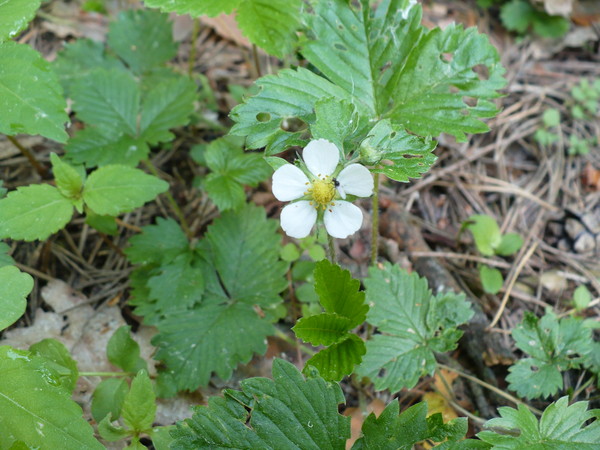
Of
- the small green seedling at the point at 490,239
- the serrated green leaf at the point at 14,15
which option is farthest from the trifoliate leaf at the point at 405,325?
the serrated green leaf at the point at 14,15

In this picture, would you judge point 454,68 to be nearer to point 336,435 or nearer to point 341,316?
point 341,316

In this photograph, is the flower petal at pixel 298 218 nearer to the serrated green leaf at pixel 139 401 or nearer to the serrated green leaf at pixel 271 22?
the serrated green leaf at pixel 139 401

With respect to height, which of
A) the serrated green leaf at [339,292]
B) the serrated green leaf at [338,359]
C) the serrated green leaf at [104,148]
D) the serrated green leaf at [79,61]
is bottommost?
the serrated green leaf at [338,359]

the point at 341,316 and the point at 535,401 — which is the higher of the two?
the point at 341,316

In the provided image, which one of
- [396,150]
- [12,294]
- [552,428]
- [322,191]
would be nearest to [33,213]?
[12,294]

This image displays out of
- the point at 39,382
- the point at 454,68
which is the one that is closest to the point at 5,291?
the point at 39,382
